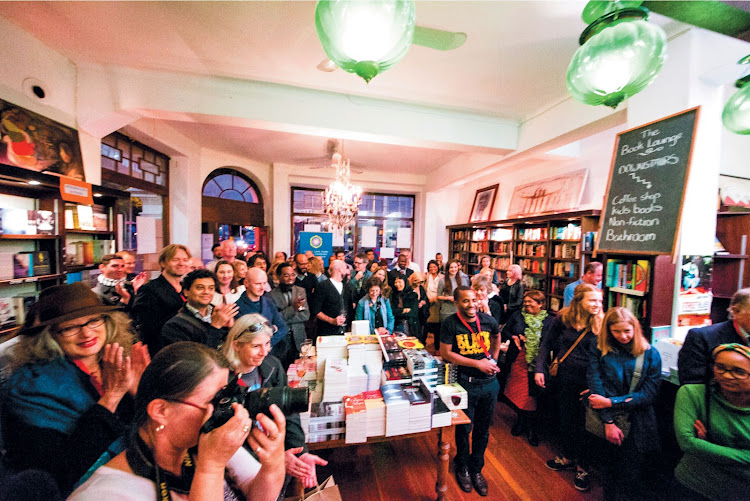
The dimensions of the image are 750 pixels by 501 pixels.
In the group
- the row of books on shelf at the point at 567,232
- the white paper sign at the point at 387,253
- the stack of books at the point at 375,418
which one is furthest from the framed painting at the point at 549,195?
the stack of books at the point at 375,418

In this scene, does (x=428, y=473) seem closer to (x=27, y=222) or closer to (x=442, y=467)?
(x=442, y=467)

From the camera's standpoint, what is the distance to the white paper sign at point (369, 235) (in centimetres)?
772

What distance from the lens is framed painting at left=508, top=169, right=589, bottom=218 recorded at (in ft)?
14.4

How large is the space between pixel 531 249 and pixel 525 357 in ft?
10.2

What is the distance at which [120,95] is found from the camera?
2.81 m

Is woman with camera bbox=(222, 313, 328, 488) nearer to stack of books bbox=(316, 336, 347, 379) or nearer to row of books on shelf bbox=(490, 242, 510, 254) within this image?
stack of books bbox=(316, 336, 347, 379)

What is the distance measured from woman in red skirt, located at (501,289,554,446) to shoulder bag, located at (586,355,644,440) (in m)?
0.69

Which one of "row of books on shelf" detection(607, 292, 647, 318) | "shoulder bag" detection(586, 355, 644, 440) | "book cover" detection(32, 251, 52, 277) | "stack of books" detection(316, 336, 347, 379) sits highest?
"book cover" detection(32, 251, 52, 277)

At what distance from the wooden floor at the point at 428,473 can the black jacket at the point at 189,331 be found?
1371 millimetres

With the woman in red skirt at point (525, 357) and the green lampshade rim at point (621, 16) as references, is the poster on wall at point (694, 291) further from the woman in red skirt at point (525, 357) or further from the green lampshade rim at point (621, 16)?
the green lampshade rim at point (621, 16)

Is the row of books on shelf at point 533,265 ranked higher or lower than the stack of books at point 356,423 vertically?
higher

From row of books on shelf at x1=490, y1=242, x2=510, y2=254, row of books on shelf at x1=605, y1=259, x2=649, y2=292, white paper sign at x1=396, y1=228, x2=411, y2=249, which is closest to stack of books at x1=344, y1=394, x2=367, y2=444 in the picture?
row of books on shelf at x1=605, y1=259, x2=649, y2=292

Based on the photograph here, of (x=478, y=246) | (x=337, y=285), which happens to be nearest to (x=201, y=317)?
(x=337, y=285)

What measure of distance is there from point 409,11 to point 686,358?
97.2 inches
